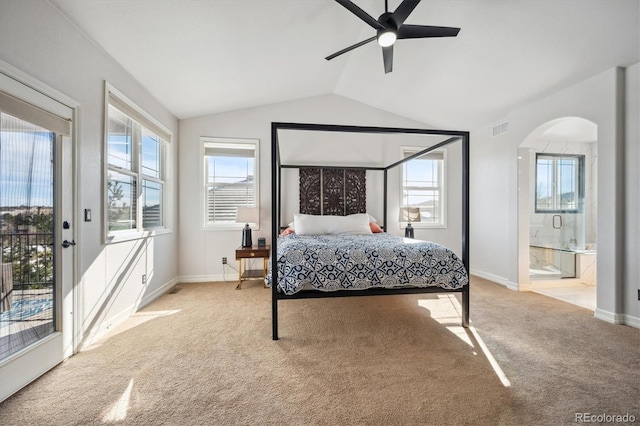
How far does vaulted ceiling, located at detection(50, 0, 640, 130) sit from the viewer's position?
2115 mm

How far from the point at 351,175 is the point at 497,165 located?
223cm

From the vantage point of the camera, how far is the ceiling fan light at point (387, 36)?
2040mm

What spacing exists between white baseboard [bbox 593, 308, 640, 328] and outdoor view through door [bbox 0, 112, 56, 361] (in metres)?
4.76

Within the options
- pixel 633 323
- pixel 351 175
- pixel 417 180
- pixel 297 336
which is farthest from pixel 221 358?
pixel 417 180

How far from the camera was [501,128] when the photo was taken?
400 cm

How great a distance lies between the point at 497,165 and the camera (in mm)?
4059

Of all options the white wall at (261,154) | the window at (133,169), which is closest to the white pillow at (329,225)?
the white wall at (261,154)

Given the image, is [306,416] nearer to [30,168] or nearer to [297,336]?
[297,336]

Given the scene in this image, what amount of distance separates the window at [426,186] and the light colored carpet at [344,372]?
2326mm

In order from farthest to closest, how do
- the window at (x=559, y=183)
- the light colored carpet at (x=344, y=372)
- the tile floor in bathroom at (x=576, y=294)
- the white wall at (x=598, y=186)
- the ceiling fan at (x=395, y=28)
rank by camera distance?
the window at (x=559, y=183), the tile floor in bathroom at (x=576, y=294), the white wall at (x=598, y=186), the ceiling fan at (x=395, y=28), the light colored carpet at (x=344, y=372)

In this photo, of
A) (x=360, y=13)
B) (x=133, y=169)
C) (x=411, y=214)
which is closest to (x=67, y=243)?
(x=133, y=169)

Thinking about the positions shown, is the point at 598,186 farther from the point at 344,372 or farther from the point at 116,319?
the point at 116,319

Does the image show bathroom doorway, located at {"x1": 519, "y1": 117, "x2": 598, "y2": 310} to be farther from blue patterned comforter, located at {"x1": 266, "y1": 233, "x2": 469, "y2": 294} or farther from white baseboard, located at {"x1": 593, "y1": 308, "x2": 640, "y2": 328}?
blue patterned comforter, located at {"x1": 266, "y1": 233, "x2": 469, "y2": 294}

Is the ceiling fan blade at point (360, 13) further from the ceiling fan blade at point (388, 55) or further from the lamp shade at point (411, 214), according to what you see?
the lamp shade at point (411, 214)
